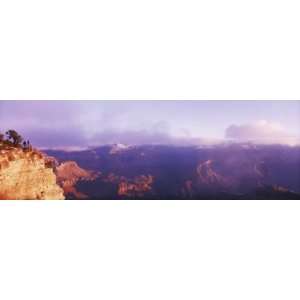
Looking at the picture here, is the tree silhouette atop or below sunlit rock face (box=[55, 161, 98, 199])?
atop

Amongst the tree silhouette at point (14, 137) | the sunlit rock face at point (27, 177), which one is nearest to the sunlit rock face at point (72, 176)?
the sunlit rock face at point (27, 177)

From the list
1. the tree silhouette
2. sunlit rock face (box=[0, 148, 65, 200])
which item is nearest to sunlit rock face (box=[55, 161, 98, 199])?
sunlit rock face (box=[0, 148, 65, 200])

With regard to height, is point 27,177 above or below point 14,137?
below

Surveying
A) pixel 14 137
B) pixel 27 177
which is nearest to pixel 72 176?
pixel 27 177

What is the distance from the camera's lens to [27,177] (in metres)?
3.03

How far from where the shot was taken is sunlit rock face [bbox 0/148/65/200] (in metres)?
3.00

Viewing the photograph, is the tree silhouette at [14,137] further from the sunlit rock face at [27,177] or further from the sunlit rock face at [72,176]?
the sunlit rock face at [72,176]

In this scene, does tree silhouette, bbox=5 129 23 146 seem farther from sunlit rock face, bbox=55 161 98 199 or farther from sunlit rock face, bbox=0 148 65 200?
sunlit rock face, bbox=55 161 98 199

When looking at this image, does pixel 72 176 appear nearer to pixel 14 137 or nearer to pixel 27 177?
pixel 27 177
